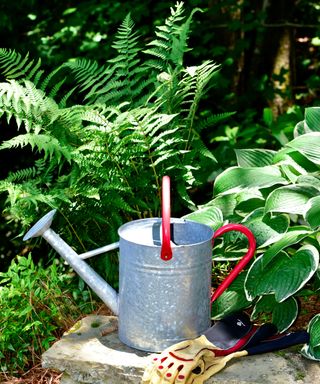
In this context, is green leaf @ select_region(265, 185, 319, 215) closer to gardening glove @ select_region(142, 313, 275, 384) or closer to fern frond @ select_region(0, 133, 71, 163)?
gardening glove @ select_region(142, 313, 275, 384)

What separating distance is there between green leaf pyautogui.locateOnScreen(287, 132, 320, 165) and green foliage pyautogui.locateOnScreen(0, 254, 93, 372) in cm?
111

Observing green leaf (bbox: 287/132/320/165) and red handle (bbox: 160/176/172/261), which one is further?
green leaf (bbox: 287/132/320/165)

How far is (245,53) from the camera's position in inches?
222

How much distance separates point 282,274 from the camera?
261 centimetres

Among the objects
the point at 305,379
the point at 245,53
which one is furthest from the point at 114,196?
the point at 245,53


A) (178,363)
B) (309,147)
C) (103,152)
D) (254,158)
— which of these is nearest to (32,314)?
(103,152)

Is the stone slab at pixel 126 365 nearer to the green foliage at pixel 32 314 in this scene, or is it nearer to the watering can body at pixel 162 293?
the watering can body at pixel 162 293

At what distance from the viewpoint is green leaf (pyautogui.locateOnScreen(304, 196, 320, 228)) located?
2.60 meters

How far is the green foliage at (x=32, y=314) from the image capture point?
2996 millimetres

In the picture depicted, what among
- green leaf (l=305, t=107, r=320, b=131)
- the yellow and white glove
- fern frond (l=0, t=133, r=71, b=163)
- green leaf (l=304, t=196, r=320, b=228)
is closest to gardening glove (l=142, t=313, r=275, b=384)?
the yellow and white glove

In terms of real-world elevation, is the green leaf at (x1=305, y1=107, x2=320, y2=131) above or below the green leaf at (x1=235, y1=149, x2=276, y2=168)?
above

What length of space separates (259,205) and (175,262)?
808mm

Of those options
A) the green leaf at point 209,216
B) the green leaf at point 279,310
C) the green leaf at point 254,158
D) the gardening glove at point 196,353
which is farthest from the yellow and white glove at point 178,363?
the green leaf at point 254,158

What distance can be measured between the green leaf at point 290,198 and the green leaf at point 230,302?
13.0 inches
